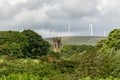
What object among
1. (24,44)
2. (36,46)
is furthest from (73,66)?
(36,46)

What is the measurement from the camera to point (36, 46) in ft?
283

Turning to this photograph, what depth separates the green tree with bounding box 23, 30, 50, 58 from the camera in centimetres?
8427

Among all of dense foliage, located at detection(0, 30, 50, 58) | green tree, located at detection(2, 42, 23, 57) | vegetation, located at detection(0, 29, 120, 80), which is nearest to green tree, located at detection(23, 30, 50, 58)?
dense foliage, located at detection(0, 30, 50, 58)

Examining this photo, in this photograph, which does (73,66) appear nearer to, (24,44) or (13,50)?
(13,50)

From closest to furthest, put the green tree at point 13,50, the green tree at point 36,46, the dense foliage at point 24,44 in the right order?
1. the green tree at point 13,50
2. the dense foliage at point 24,44
3. the green tree at point 36,46

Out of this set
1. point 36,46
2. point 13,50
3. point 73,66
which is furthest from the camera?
point 36,46

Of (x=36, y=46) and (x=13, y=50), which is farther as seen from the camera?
(x=36, y=46)

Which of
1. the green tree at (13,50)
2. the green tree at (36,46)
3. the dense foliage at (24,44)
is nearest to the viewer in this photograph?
the green tree at (13,50)

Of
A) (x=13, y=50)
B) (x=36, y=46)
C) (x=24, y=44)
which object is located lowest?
(x=13, y=50)

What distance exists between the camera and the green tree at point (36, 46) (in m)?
84.3

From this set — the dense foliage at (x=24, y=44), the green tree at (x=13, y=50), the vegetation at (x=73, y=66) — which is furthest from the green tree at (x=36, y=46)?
Result: the vegetation at (x=73, y=66)

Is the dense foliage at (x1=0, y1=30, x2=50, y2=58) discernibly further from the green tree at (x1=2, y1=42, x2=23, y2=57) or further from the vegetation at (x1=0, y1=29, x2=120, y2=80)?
the vegetation at (x1=0, y1=29, x2=120, y2=80)

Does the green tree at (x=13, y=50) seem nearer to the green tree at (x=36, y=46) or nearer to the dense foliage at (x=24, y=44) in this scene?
the dense foliage at (x=24, y=44)

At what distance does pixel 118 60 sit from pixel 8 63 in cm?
1186
